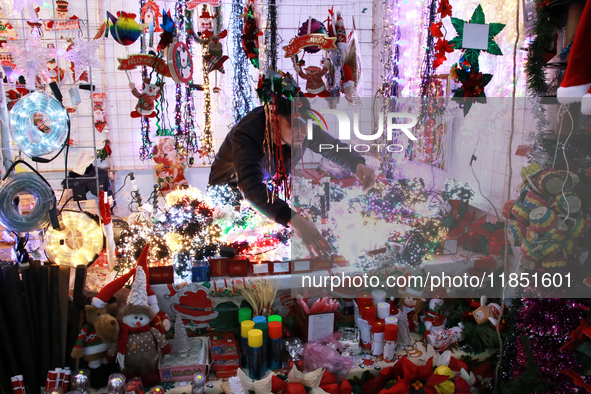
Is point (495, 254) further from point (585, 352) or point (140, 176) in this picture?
point (140, 176)

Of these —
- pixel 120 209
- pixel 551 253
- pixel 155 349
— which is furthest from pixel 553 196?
pixel 120 209

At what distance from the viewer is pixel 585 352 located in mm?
1704

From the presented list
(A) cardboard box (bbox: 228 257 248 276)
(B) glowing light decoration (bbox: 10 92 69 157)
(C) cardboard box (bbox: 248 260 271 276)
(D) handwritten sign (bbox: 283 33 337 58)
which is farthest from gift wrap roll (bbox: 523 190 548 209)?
(B) glowing light decoration (bbox: 10 92 69 157)

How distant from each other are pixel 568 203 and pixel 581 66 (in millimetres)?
573

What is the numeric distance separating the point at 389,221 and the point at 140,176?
15.2 ft

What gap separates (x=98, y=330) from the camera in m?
1.88

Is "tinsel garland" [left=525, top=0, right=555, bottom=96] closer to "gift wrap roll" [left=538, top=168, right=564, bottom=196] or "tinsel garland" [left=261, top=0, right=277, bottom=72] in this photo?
"gift wrap roll" [left=538, top=168, right=564, bottom=196]

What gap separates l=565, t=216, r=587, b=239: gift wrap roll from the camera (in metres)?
1.74

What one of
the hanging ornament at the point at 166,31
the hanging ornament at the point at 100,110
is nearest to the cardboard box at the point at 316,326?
the hanging ornament at the point at 166,31

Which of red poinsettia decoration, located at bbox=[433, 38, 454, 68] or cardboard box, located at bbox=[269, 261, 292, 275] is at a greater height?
red poinsettia decoration, located at bbox=[433, 38, 454, 68]

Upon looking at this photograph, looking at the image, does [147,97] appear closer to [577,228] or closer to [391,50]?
[391,50]

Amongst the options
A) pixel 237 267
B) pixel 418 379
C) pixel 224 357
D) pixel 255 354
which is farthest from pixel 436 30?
pixel 224 357

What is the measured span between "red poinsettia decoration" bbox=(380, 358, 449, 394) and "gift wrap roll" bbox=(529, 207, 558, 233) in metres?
0.77

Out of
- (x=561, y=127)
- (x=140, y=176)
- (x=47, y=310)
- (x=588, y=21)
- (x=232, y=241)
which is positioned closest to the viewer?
(x=588, y=21)
